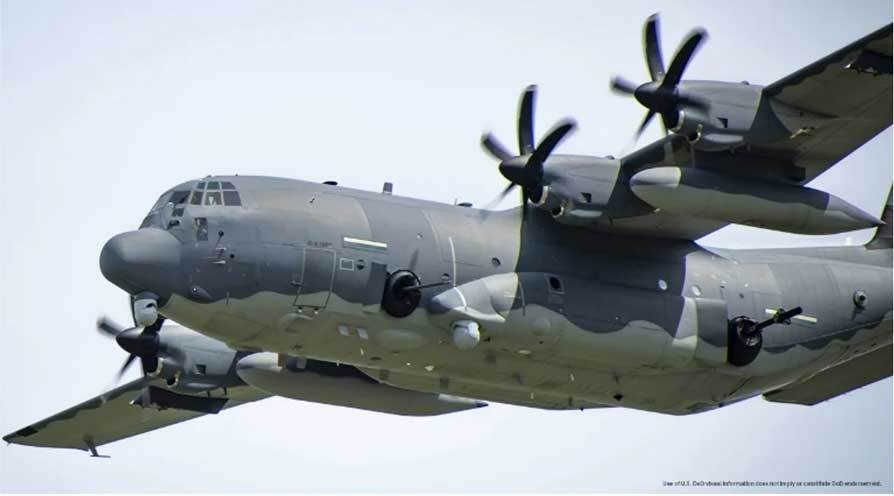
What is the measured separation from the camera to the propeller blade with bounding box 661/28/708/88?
67.9ft

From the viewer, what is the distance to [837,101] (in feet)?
69.1

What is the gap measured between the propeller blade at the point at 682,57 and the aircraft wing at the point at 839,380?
605cm

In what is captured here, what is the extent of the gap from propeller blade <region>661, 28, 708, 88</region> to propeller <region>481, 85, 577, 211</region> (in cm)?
136

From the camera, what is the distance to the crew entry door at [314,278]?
20.1 meters

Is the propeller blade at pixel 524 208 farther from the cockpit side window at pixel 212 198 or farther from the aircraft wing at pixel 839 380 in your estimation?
the aircraft wing at pixel 839 380

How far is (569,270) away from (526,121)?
2118mm

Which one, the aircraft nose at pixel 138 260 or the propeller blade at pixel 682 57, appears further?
the propeller blade at pixel 682 57

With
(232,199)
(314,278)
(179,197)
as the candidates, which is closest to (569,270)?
(314,278)

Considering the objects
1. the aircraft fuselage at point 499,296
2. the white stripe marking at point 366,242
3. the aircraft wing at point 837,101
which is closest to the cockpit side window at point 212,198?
the aircraft fuselage at point 499,296

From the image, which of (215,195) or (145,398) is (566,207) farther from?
(145,398)

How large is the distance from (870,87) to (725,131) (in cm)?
201

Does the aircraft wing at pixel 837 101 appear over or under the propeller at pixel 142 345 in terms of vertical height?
over

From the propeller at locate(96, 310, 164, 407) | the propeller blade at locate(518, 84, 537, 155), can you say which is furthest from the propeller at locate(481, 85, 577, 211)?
the propeller at locate(96, 310, 164, 407)

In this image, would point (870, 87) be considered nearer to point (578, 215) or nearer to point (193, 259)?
point (578, 215)
